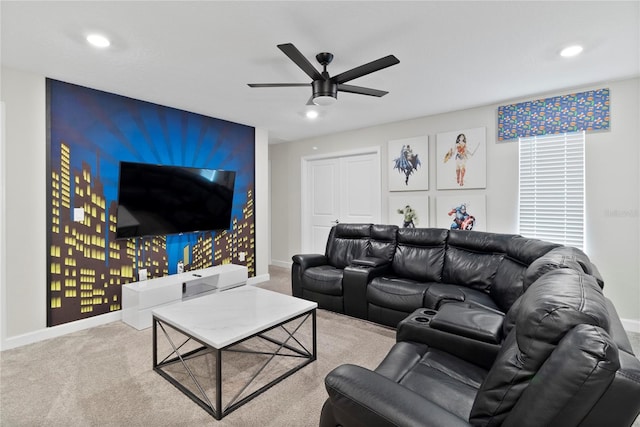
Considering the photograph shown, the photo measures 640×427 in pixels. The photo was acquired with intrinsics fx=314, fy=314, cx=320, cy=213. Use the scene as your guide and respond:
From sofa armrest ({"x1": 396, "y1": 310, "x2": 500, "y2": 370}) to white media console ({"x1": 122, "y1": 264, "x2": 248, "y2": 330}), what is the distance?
8.84 ft

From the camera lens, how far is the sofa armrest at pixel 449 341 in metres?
1.70

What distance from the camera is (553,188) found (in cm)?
360

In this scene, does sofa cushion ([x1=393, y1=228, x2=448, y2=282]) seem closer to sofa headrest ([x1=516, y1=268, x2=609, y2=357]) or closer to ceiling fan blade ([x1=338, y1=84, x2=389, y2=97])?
ceiling fan blade ([x1=338, y1=84, x2=389, y2=97])

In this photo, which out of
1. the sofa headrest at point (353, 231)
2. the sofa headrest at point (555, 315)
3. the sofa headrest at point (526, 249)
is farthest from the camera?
the sofa headrest at point (353, 231)

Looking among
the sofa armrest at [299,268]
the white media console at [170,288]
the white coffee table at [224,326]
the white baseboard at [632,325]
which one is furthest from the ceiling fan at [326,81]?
the white baseboard at [632,325]

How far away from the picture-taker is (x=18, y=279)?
2.93 meters

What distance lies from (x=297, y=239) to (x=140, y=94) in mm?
3596

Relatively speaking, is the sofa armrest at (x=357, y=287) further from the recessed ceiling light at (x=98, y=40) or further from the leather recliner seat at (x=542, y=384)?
the recessed ceiling light at (x=98, y=40)

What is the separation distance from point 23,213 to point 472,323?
12.8ft

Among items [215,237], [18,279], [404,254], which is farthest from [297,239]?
[18,279]

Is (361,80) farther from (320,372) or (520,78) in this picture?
(320,372)

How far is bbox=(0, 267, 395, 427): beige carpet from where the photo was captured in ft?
6.21

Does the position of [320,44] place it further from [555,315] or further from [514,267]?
[514,267]

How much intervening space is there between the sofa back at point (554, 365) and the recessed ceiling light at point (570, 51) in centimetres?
234
